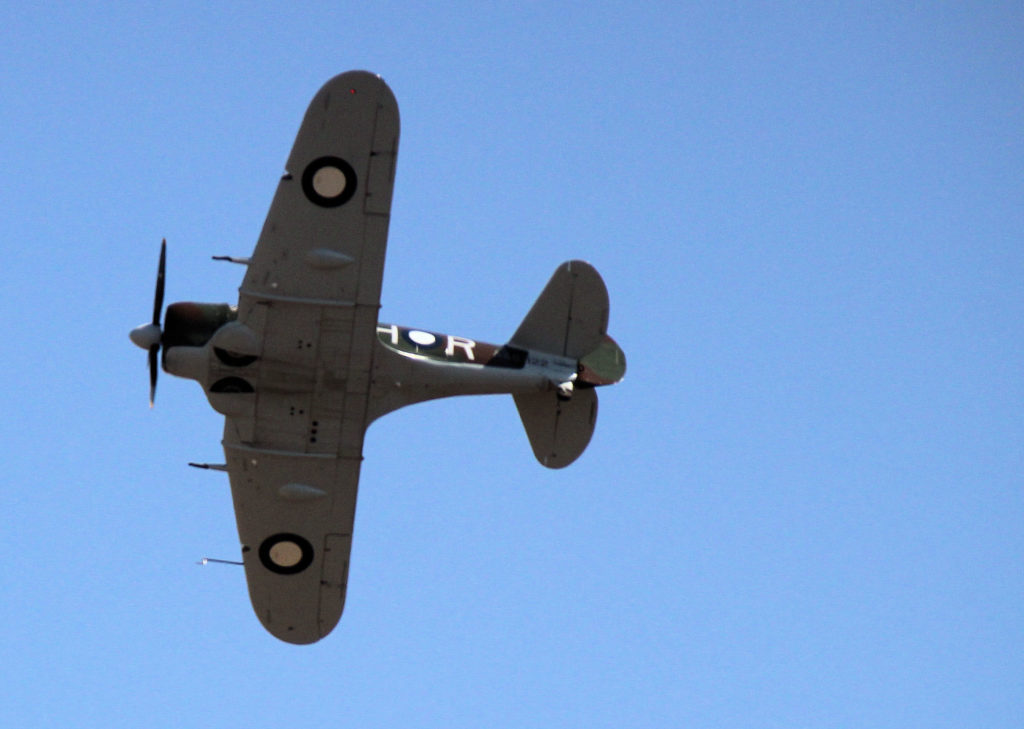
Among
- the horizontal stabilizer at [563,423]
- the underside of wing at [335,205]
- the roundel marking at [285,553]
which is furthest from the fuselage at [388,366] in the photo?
the roundel marking at [285,553]

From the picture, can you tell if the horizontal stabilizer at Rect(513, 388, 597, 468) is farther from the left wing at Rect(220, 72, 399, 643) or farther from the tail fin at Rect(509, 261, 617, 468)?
the left wing at Rect(220, 72, 399, 643)

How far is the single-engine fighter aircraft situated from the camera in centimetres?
2011

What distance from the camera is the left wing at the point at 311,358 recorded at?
20.0 meters

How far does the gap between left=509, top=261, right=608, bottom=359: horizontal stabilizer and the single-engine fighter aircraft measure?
0.02 meters

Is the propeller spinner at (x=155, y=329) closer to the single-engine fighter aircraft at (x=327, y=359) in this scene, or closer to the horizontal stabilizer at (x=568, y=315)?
the single-engine fighter aircraft at (x=327, y=359)

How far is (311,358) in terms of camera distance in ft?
68.7

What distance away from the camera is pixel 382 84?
19.8 m

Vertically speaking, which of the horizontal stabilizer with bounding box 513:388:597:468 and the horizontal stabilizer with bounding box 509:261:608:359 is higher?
the horizontal stabilizer with bounding box 509:261:608:359

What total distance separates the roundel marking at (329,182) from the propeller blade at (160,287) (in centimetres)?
204

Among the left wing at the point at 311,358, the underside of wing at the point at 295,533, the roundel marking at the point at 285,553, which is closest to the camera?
the left wing at the point at 311,358

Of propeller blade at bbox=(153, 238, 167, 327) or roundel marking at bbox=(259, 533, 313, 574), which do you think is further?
roundel marking at bbox=(259, 533, 313, 574)

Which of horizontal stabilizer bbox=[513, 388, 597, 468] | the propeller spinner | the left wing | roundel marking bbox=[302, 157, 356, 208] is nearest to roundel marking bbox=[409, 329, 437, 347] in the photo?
the left wing

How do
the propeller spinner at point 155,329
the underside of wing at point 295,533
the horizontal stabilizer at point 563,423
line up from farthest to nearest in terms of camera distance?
the horizontal stabilizer at point 563,423, the underside of wing at point 295,533, the propeller spinner at point 155,329

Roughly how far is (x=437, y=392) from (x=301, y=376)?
6.18ft
